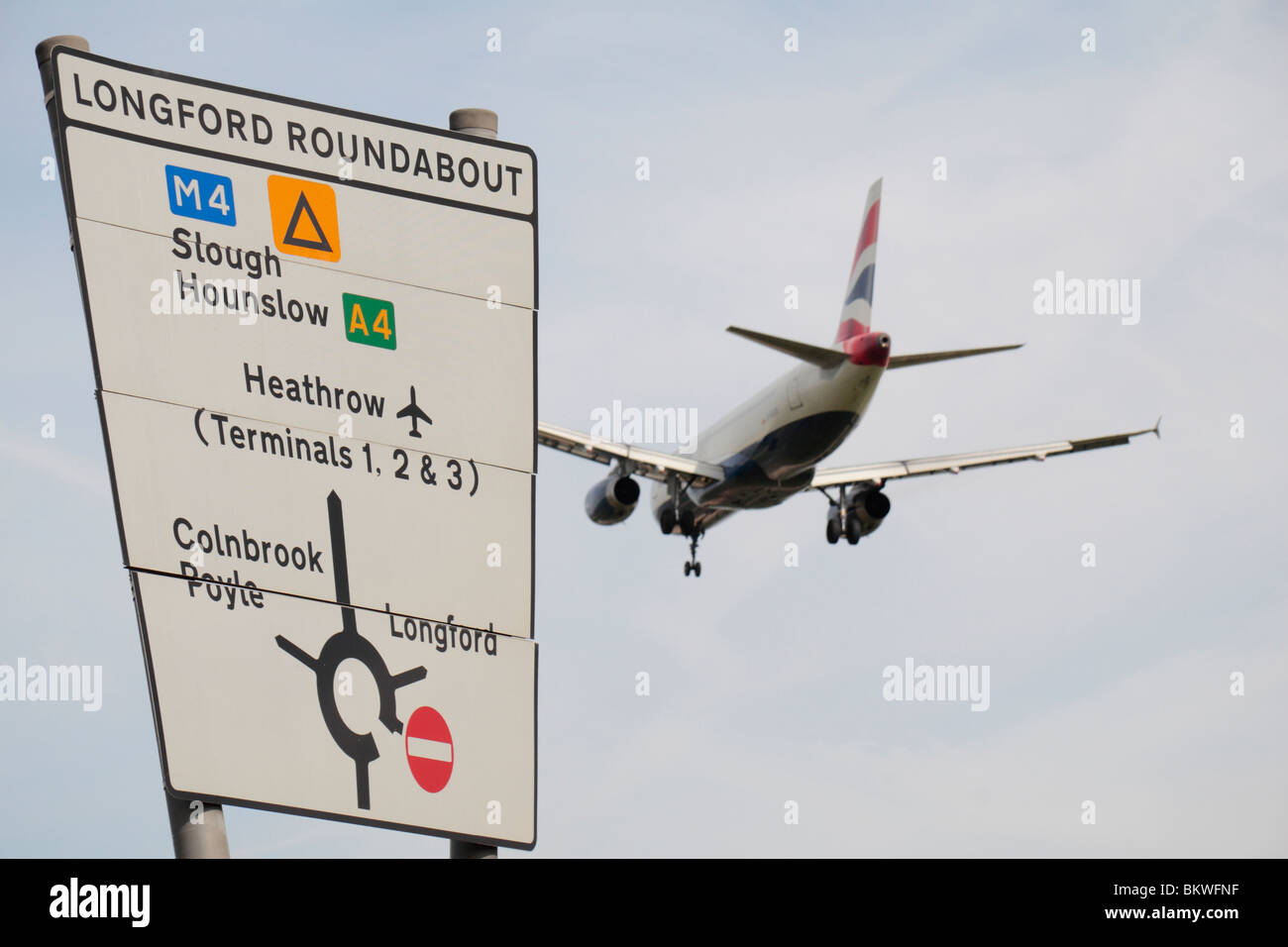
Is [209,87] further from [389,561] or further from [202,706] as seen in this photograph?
[202,706]

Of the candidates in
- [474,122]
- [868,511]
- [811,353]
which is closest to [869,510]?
[868,511]

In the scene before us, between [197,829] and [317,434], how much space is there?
234 cm

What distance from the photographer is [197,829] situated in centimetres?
797

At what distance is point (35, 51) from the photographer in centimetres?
850

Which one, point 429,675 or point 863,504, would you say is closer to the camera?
point 429,675

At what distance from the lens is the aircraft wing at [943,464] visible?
165 feet

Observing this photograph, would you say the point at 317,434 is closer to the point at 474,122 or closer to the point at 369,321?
the point at 369,321

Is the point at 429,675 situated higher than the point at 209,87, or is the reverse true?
the point at 209,87

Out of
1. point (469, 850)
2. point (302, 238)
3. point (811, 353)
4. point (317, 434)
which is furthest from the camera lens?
point (811, 353)

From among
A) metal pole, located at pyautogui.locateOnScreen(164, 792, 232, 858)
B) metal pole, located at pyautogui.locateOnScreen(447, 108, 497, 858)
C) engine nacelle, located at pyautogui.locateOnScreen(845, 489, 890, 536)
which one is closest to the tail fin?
engine nacelle, located at pyautogui.locateOnScreen(845, 489, 890, 536)
